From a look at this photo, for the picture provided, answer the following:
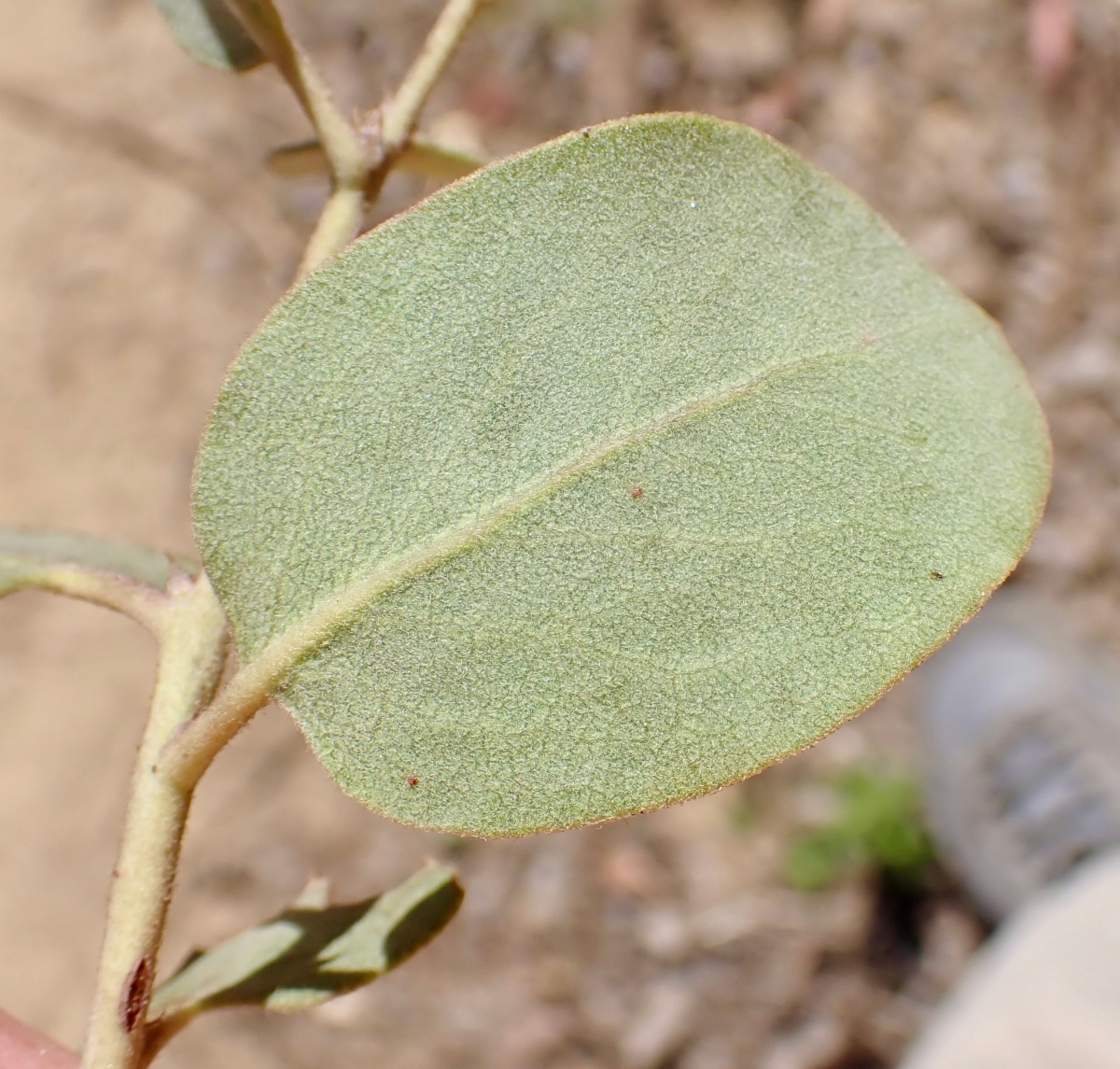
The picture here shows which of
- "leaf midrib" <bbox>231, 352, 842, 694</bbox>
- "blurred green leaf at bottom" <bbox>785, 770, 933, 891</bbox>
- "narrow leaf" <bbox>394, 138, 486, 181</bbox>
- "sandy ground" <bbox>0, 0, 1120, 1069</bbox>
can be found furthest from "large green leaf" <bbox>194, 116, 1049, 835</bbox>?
"blurred green leaf at bottom" <bbox>785, 770, 933, 891</bbox>

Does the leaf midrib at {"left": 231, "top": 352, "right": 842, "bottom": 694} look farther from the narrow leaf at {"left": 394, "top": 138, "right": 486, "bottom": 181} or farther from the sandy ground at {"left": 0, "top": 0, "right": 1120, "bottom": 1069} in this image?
the sandy ground at {"left": 0, "top": 0, "right": 1120, "bottom": 1069}

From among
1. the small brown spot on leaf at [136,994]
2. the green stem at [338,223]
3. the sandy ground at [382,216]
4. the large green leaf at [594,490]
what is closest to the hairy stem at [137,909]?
the small brown spot on leaf at [136,994]

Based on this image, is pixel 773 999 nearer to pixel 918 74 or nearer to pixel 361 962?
pixel 361 962

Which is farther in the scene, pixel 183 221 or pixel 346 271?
pixel 183 221

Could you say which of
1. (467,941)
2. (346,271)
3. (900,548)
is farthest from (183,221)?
(900,548)

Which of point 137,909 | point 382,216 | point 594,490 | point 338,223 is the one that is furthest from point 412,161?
point 382,216

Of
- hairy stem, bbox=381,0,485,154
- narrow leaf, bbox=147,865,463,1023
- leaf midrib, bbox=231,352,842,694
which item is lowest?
narrow leaf, bbox=147,865,463,1023

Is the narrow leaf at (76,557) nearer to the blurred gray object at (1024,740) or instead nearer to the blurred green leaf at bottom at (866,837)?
the blurred green leaf at bottom at (866,837)

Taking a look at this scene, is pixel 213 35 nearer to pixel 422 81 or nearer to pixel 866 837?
pixel 422 81
